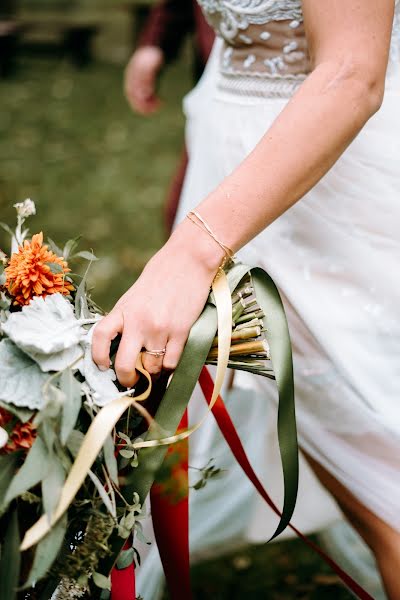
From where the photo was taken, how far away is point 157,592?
77.3 inches

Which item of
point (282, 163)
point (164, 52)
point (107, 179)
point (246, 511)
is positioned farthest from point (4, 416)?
point (107, 179)

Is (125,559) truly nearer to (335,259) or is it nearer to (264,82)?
(335,259)

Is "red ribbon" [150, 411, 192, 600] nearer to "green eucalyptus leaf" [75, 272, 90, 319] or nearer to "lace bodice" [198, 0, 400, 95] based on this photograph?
"green eucalyptus leaf" [75, 272, 90, 319]

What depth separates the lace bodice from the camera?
1.34 metres

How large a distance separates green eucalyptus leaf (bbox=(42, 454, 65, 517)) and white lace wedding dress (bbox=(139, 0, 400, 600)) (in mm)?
595

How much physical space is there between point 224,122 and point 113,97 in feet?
20.0

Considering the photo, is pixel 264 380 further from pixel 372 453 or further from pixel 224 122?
pixel 224 122

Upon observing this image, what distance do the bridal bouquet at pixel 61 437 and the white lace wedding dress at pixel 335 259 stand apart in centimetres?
31

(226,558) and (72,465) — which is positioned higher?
(72,465)

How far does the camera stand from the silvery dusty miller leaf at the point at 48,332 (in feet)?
3.26

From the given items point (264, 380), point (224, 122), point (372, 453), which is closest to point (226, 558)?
point (264, 380)

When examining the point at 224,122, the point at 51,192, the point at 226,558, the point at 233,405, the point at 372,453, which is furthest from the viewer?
the point at 51,192

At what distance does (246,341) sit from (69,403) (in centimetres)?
31

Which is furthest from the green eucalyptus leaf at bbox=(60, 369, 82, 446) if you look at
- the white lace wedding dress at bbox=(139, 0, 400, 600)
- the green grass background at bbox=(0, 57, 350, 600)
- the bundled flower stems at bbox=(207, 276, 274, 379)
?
the green grass background at bbox=(0, 57, 350, 600)
